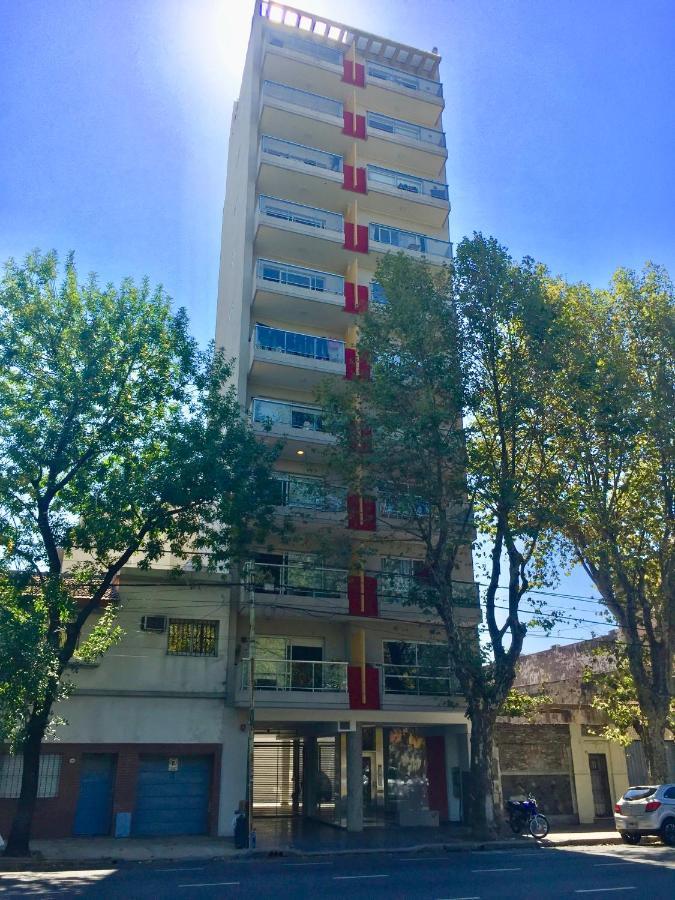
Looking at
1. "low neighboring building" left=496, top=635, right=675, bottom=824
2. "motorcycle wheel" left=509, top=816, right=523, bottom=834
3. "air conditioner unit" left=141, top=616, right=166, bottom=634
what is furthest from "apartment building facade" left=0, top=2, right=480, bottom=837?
"motorcycle wheel" left=509, top=816, right=523, bottom=834

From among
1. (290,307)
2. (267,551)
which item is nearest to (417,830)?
(267,551)

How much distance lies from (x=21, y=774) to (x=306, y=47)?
1251 inches

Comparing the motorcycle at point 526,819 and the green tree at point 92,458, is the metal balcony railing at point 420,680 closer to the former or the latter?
the motorcycle at point 526,819

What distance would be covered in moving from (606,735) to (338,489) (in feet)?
44.5

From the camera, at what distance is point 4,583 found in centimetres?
1777

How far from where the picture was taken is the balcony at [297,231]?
2936cm

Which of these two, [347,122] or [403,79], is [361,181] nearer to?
[347,122]

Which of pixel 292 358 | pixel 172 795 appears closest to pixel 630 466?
pixel 292 358

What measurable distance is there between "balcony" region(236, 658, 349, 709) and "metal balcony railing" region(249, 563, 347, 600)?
2.41 meters

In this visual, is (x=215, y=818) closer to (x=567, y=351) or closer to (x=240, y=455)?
(x=240, y=455)

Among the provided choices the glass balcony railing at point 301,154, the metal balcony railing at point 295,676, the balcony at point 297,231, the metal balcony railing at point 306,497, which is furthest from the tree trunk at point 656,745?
the glass balcony railing at point 301,154

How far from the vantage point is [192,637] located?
23.2 meters

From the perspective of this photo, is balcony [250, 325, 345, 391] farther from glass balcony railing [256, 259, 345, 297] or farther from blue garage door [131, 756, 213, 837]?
blue garage door [131, 756, 213, 837]

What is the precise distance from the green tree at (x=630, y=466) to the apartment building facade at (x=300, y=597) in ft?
17.4
